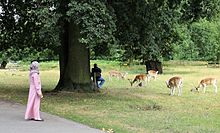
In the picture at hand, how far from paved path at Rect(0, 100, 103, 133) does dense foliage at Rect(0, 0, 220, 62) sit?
13.8 ft

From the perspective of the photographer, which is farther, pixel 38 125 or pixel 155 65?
pixel 155 65

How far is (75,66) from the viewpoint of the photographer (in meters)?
23.1

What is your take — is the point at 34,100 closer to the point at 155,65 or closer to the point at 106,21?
the point at 106,21

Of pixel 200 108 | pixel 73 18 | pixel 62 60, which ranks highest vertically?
pixel 73 18

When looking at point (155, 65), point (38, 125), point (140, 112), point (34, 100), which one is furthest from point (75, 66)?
point (155, 65)

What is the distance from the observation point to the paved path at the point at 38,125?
11.4 meters

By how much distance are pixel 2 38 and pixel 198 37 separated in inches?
1396

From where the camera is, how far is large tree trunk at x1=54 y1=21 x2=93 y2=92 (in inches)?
895

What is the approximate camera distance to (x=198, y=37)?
191ft

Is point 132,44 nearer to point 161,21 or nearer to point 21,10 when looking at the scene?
point 161,21

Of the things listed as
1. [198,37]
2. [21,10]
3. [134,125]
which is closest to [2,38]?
[21,10]

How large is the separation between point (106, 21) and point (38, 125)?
6.69m

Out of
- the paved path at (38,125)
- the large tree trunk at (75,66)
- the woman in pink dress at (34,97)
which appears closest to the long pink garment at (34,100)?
the woman in pink dress at (34,97)

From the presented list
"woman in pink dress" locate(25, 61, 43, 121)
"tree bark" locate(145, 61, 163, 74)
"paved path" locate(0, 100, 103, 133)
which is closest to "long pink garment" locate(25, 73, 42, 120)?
"woman in pink dress" locate(25, 61, 43, 121)
